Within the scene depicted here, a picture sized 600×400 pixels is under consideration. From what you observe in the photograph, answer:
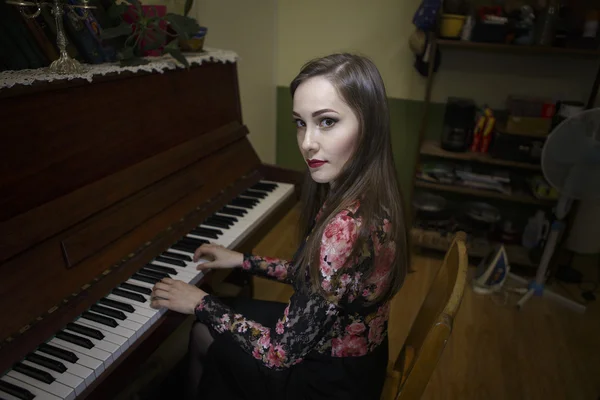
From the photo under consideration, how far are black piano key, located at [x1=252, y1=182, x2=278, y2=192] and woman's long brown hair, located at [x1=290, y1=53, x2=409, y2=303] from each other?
0.82 meters

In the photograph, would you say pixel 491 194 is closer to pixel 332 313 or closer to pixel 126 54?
pixel 332 313

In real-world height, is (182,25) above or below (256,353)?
above

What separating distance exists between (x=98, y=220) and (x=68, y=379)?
447 mm

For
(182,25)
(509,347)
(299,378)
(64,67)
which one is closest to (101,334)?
(299,378)

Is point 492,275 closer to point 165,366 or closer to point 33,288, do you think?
point 165,366

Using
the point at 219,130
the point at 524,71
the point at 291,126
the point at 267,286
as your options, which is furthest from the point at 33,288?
the point at 524,71

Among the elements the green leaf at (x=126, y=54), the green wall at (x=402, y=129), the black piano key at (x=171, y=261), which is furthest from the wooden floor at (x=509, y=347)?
the green leaf at (x=126, y=54)

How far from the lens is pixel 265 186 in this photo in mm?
1848

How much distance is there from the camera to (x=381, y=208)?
3.16 ft

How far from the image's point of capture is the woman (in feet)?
2.94

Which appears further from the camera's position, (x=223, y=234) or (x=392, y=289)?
(x=223, y=234)

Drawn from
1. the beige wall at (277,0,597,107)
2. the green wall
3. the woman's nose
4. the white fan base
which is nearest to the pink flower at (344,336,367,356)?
the woman's nose

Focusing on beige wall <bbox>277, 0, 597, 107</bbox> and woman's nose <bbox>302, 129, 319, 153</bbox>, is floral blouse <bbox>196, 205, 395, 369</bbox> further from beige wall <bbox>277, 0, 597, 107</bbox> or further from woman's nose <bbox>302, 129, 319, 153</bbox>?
beige wall <bbox>277, 0, 597, 107</bbox>

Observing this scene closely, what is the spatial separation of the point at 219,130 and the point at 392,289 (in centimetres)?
107
